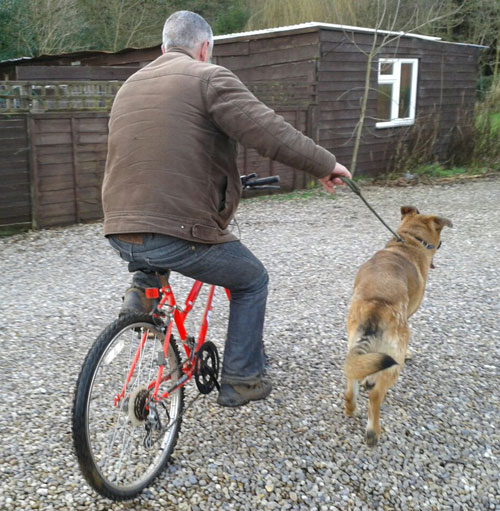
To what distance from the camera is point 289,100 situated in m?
12.0

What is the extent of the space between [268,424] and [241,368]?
1.49 ft

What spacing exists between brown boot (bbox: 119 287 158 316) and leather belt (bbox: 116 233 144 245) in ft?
0.86

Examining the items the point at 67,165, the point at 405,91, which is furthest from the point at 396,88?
the point at 67,165

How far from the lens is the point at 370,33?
1357 cm

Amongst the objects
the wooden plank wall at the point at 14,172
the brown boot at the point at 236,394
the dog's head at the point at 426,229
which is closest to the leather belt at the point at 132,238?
the brown boot at the point at 236,394

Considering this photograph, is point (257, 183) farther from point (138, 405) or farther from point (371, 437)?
point (371, 437)

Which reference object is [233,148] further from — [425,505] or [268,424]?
[425,505]

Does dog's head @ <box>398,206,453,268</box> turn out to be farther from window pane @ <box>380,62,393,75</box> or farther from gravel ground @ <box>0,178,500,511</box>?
window pane @ <box>380,62,393,75</box>


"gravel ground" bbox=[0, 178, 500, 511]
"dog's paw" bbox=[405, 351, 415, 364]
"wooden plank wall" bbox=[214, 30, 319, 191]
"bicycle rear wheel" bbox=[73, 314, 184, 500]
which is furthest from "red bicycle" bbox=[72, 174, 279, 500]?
"wooden plank wall" bbox=[214, 30, 319, 191]

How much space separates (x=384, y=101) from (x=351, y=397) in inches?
488

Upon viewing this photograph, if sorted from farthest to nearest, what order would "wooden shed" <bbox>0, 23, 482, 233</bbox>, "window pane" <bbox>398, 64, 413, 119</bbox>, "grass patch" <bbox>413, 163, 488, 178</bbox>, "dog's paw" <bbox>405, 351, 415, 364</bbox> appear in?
1. "window pane" <bbox>398, 64, 413, 119</bbox>
2. "grass patch" <bbox>413, 163, 488, 178</bbox>
3. "wooden shed" <bbox>0, 23, 482, 233</bbox>
4. "dog's paw" <bbox>405, 351, 415, 364</bbox>

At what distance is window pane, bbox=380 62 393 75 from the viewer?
46.9 ft

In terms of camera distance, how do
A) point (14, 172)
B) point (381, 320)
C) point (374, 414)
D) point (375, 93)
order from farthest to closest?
point (375, 93) → point (14, 172) → point (381, 320) → point (374, 414)

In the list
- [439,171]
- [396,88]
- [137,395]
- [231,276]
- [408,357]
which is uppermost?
[396,88]
